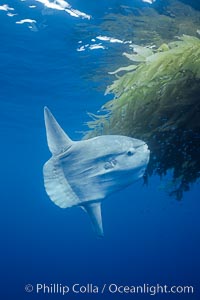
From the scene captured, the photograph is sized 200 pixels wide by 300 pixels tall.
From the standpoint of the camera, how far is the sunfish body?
4.88 meters

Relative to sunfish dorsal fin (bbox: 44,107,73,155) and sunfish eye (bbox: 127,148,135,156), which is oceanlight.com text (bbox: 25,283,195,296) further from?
sunfish eye (bbox: 127,148,135,156)

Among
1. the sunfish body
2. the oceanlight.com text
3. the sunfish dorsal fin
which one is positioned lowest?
the oceanlight.com text

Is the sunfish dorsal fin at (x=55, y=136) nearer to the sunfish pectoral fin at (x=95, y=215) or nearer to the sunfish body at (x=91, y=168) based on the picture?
the sunfish body at (x=91, y=168)

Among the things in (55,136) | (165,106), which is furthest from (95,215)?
(165,106)

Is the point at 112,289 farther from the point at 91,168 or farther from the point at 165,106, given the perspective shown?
the point at 91,168

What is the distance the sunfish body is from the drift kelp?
3.93 feet

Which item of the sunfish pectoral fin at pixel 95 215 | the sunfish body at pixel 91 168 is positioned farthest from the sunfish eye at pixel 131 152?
the sunfish pectoral fin at pixel 95 215

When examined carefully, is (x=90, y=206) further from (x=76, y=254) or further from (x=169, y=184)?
(x=76, y=254)

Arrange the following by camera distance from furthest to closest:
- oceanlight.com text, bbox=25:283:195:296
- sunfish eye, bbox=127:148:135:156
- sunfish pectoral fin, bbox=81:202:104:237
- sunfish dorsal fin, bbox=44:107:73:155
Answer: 1. oceanlight.com text, bbox=25:283:195:296
2. sunfish dorsal fin, bbox=44:107:73:155
3. sunfish pectoral fin, bbox=81:202:104:237
4. sunfish eye, bbox=127:148:135:156

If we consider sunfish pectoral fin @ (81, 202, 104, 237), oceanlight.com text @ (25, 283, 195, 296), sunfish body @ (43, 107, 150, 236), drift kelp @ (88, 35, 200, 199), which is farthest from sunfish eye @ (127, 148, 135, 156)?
oceanlight.com text @ (25, 283, 195, 296)

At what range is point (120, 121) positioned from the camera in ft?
21.0

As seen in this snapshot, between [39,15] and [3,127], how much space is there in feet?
84.9

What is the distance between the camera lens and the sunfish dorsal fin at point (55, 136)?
5443mm

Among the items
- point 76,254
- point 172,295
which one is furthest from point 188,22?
point 76,254
